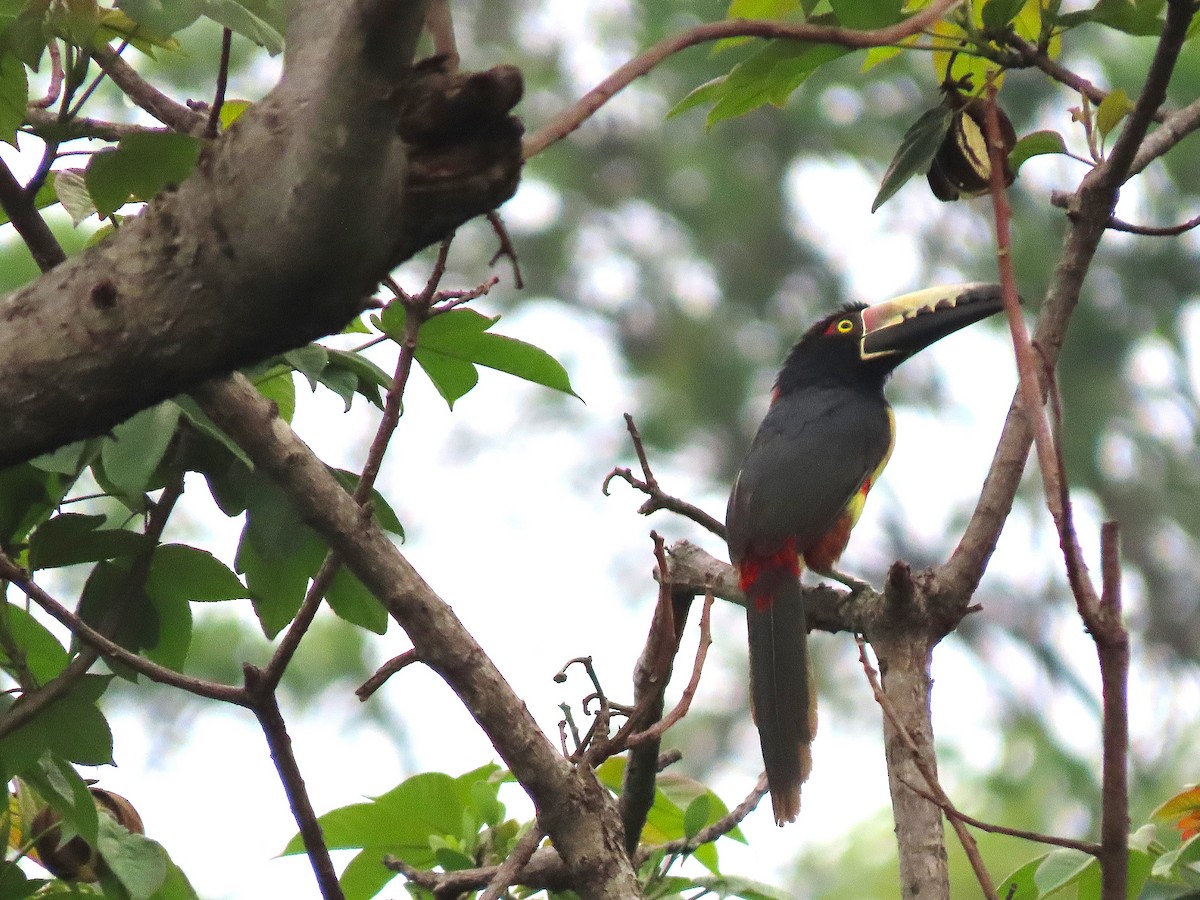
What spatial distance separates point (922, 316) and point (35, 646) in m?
4.03

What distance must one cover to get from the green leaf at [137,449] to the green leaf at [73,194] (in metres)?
0.28

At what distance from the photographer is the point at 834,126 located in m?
12.8

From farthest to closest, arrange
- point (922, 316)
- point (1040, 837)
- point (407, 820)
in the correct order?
point (922, 316), point (407, 820), point (1040, 837)

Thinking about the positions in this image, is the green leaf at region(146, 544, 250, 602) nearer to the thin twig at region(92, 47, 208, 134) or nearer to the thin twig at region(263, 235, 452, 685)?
the thin twig at region(263, 235, 452, 685)

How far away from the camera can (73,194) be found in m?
1.98

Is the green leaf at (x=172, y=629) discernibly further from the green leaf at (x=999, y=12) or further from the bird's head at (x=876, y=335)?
the bird's head at (x=876, y=335)

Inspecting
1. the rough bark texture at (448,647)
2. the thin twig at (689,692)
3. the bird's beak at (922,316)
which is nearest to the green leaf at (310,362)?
the rough bark texture at (448,647)

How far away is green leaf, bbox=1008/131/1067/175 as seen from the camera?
2258mm

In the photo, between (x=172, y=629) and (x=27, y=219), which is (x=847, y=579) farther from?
(x=27, y=219)

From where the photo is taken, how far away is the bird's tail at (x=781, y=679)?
348 cm

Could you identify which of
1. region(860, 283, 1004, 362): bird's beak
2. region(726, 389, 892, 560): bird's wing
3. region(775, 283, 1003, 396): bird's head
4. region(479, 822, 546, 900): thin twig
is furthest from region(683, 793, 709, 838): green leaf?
region(775, 283, 1003, 396): bird's head

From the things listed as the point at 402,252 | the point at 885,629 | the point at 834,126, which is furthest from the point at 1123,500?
the point at 402,252

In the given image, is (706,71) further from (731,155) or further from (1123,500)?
(1123,500)

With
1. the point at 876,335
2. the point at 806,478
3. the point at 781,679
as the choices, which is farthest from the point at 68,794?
the point at 876,335
